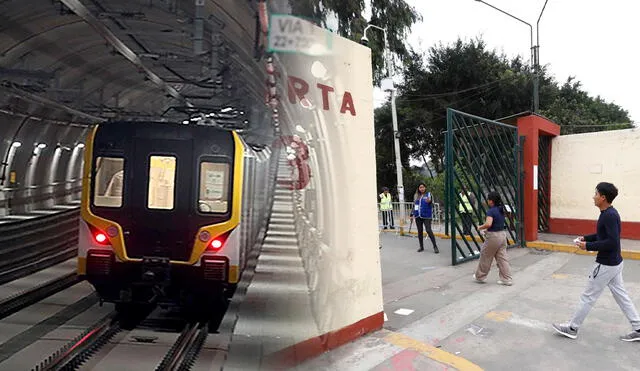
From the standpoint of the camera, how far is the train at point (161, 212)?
634 cm

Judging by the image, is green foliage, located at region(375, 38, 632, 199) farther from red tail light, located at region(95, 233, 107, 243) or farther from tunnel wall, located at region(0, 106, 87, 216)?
red tail light, located at region(95, 233, 107, 243)

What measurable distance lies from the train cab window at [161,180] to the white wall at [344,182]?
2.25 metres

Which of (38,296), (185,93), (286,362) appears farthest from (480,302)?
(185,93)

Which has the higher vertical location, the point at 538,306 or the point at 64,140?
the point at 64,140

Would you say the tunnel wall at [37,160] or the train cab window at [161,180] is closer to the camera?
the train cab window at [161,180]

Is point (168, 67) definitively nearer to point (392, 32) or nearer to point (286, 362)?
point (392, 32)

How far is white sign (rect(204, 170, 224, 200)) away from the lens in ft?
21.7

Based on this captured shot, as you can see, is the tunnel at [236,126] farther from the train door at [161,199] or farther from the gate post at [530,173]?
the gate post at [530,173]

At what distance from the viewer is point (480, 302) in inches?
260

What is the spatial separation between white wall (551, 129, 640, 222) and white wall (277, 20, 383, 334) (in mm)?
8983

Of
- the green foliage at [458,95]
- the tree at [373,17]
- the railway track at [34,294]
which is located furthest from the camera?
the green foliage at [458,95]

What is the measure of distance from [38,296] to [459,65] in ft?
70.7

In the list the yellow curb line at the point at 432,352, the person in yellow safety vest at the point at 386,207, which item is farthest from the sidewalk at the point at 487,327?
the person in yellow safety vest at the point at 386,207

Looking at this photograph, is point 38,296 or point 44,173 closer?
point 38,296
